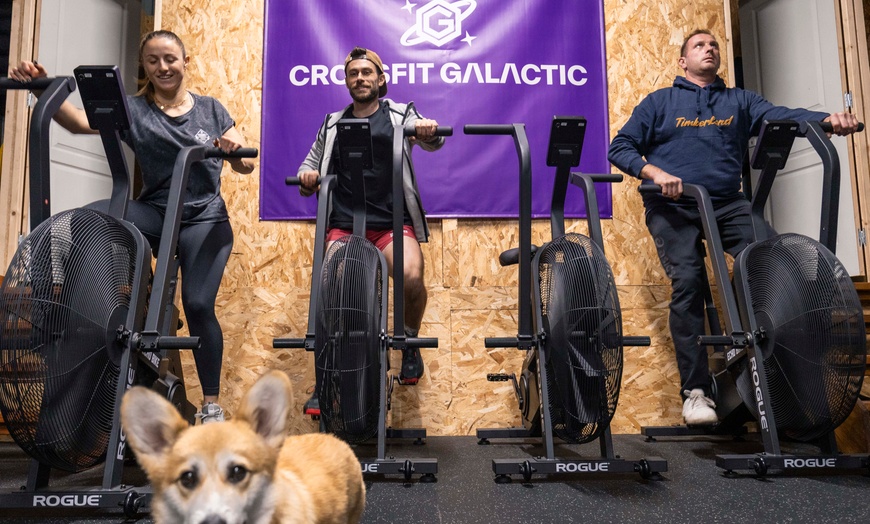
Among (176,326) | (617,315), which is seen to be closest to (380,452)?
(617,315)

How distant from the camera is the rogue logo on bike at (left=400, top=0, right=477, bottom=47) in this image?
369 centimetres

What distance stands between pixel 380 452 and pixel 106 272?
1043mm

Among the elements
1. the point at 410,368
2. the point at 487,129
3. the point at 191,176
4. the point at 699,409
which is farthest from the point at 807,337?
the point at 191,176

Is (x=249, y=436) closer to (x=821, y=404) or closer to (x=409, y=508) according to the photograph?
(x=409, y=508)

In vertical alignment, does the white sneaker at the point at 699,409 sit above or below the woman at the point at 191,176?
below

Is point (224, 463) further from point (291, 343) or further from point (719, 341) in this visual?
point (719, 341)

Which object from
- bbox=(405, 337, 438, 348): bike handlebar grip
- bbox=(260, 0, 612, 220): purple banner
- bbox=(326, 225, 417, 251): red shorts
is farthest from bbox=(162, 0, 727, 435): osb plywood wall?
bbox=(405, 337, 438, 348): bike handlebar grip

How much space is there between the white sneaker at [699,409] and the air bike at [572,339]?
1.96 feet

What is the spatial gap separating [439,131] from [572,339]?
3.19 ft

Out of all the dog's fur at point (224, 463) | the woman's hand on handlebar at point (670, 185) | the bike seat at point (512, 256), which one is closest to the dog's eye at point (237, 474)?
the dog's fur at point (224, 463)

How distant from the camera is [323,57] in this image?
144 inches

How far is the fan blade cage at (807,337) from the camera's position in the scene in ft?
7.04

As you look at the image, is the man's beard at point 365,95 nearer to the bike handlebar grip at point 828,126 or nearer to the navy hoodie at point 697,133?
the navy hoodie at point 697,133

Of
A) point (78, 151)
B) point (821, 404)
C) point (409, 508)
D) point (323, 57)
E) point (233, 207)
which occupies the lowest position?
point (409, 508)
